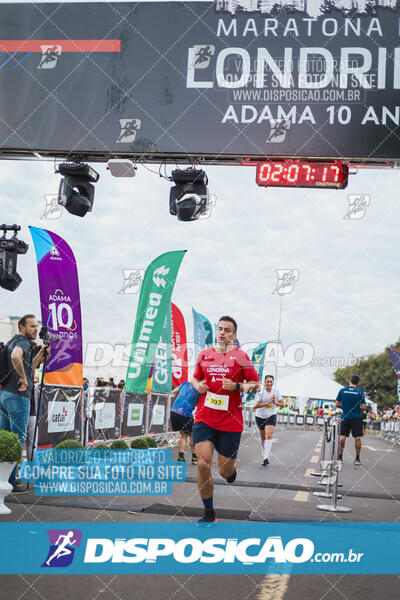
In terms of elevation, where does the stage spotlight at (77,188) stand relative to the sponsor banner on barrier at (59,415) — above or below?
above

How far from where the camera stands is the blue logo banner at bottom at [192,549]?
4.70 metres

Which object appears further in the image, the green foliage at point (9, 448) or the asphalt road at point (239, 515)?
the green foliage at point (9, 448)

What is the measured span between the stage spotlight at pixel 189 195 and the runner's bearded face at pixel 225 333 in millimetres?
3327

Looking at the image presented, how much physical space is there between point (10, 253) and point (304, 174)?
5.24 metres

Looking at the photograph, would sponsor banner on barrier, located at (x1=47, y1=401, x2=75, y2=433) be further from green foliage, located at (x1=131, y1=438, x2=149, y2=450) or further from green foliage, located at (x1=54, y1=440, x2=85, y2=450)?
green foliage, located at (x1=131, y1=438, x2=149, y2=450)

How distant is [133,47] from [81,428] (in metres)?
6.48

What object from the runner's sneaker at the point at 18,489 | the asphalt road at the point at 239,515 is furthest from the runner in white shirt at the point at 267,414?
the runner's sneaker at the point at 18,489

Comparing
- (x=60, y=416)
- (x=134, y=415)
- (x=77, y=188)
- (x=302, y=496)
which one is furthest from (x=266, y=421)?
(x=77, y=188)

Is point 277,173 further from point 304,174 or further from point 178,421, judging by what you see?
point 178,421

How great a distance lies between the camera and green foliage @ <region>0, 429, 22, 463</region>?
20.6ft

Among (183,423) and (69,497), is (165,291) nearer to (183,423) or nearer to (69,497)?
(183,423)

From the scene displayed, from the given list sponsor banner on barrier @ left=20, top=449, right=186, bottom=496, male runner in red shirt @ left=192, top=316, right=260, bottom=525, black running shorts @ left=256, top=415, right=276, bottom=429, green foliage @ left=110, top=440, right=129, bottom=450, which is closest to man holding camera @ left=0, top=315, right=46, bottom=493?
sponsor banner on barrier @ left=20, top=449, right=186, bottom=496

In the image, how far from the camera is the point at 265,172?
30.6 feet

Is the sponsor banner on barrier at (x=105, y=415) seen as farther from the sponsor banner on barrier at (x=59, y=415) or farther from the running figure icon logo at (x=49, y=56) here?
the running figure icon logo at (x=49, y=56)
